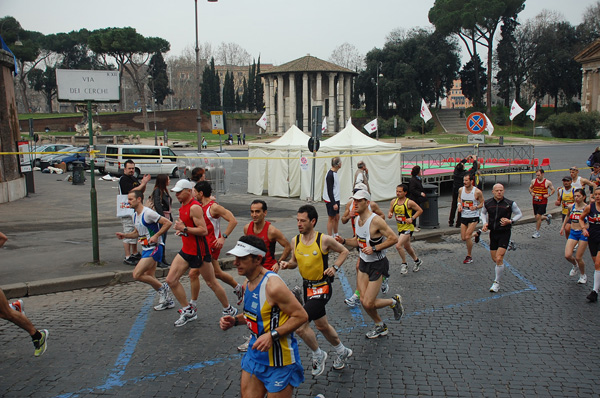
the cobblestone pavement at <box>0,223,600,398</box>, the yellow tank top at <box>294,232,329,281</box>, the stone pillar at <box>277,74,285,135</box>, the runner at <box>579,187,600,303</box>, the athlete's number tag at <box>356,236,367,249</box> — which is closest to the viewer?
the cobblestone pavement at <box>0,223,600,398</box>

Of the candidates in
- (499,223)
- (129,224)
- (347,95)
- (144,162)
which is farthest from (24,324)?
(347,95)

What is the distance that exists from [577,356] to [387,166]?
13.9 meters

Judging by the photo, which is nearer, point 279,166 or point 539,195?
point 539,195

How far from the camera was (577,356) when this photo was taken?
594 centimetres

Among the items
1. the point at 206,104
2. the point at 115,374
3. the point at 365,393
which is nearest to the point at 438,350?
the point at 365,393

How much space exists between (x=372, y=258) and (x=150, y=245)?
3.26 meters

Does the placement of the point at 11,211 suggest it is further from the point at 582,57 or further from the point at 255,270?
the point at 582,57

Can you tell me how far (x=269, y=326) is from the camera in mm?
4012

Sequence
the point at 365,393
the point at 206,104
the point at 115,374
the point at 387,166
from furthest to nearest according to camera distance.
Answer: the point at 206,104
the point at 387,166
the point at 115,374
the point at 365,393

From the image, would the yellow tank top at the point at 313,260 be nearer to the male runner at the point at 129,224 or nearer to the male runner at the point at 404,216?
the male runner at the point at 404,216

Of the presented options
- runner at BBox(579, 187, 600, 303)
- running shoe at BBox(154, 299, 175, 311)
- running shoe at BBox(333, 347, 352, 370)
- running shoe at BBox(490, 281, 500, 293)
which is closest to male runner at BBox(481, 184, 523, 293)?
running shoe at BBox(490, 281, 500, 293)

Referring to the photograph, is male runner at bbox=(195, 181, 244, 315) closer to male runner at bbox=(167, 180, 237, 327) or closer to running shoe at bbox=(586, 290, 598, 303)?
male runner at bbox=(167, 180, 237, 327)

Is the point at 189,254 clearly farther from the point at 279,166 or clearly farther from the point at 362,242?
the point at 279,166

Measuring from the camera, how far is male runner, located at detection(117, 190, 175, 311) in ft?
24.6
